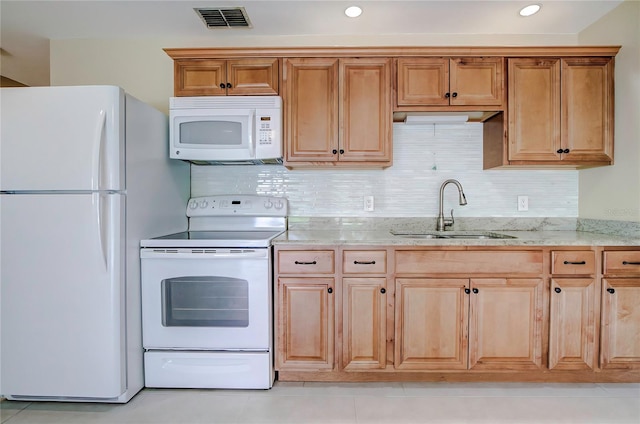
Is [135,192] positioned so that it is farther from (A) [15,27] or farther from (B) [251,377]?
(A) [15,27]

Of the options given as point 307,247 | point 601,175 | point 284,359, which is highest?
point 601,175

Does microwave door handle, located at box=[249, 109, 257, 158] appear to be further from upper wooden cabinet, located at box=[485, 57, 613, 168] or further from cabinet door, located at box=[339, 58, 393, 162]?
upper wooden cabinet, located at box=[485, 57, 613, 168]

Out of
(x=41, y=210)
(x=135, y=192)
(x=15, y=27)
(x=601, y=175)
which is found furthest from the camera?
(x=15, y=27)

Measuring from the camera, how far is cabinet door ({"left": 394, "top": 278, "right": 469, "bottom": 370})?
2.05m

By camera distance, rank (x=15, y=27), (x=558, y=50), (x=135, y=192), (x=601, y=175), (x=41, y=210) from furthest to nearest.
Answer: (x=15, y=27) → (x=601, y=175) → (x=558, y=50) → (x=135, y=192) → (x=41, y=210)

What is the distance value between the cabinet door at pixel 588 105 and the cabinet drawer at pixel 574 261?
2.21 ft

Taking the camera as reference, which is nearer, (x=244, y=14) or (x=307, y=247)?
(x=307, y=247)

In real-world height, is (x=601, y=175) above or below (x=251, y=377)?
above

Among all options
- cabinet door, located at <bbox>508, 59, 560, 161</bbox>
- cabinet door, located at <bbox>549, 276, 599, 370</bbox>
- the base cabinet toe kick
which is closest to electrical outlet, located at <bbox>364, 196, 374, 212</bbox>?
the base cabinet toe kick

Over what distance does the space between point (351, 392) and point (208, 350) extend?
2.82 ft

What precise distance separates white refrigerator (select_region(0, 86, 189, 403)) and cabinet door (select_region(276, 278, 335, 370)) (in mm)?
856

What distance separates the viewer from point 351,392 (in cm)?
204

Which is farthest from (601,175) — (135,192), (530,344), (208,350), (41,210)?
(41,210)

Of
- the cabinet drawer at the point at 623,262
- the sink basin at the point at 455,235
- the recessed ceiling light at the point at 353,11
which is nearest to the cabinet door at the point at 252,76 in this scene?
the recessed ceiling light at the point at 353,11
